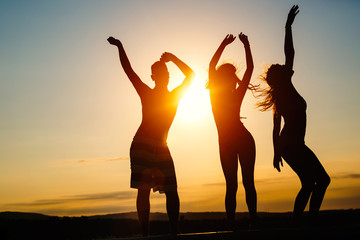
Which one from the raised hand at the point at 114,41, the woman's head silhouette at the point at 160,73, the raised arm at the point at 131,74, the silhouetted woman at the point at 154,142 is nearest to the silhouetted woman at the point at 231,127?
the silhouetted woman at the point at 154,142

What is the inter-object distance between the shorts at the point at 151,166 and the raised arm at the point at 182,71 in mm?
923

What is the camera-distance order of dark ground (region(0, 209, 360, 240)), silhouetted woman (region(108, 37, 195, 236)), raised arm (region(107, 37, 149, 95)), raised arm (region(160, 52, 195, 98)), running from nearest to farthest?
1. dark ground (region(0, 209, 360, 240))
2. silhouetted woman (region(108, 37, 195, 236))
3. raised arm (region(107, 37, 149, 95))
4. raised arm (region(160, 52, 195, 98))

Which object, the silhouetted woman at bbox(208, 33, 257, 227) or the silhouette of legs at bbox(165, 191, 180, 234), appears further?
the silhouetted woman at bbox(208, 33, 257, 227)

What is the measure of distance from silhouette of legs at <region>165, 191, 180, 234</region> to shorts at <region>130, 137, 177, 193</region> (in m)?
0.09

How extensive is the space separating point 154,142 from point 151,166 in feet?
1.26

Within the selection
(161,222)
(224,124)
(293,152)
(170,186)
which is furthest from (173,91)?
(161,222)

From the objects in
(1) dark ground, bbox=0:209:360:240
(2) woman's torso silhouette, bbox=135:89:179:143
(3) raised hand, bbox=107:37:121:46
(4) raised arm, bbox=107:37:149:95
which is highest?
(3) raised hand, bbox=107:37:121:46

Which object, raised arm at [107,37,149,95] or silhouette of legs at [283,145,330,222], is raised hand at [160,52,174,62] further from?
silhouette of legs at [283,145,330,222]

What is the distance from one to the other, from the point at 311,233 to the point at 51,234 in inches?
201

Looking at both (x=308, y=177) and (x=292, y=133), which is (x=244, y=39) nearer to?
(x=292, y=133)

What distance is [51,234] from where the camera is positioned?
842 cm

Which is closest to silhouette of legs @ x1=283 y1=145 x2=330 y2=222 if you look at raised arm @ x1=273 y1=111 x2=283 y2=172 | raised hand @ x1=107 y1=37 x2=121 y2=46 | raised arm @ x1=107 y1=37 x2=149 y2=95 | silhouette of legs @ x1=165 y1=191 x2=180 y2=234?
raised arm @ x1=273 y1=111 x2=283 y2=172

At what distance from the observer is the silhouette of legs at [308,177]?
6.70 meters

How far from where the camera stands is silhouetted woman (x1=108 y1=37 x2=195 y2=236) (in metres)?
6.96
